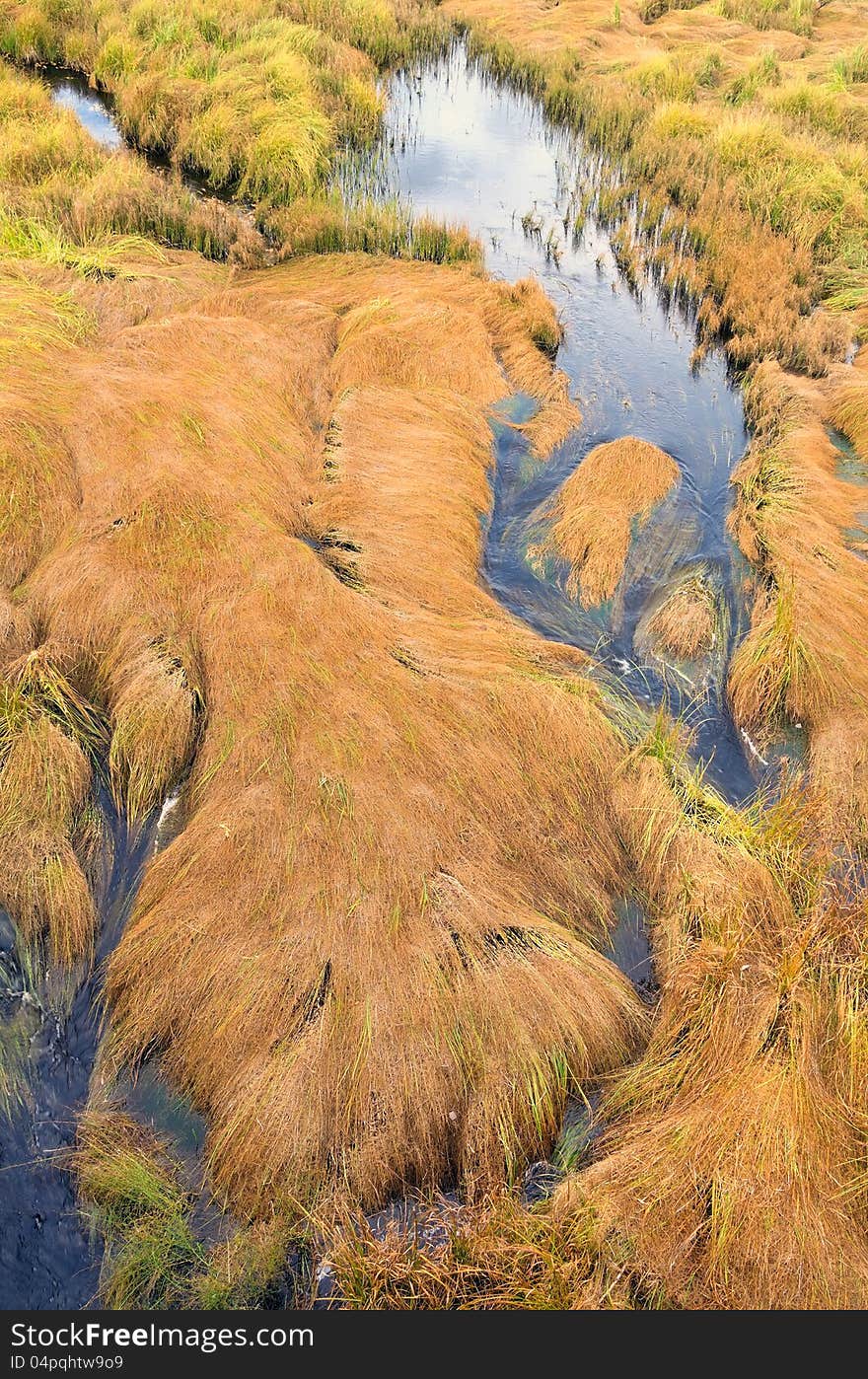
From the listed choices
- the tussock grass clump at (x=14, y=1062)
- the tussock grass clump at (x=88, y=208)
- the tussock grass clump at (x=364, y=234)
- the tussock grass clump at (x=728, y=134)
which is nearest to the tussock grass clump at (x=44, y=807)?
the tussock grass clump at (x=14, y=1062)

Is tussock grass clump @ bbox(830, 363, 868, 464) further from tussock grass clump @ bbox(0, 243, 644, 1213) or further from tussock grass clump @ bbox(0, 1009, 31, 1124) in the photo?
tussock grass clump @ bbox(0, 1009, 31, 1124)

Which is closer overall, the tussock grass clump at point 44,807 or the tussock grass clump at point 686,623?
the tussock grass clump at point 44,807

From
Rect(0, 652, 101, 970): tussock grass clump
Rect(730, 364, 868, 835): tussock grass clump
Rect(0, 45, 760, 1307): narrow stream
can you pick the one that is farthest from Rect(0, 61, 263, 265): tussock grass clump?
Rect(730, 364, 868, 835): tussock grass clump

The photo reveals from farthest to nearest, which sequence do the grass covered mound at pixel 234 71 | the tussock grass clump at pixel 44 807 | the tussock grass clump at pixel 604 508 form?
the grass covered mound at pixel 234 71 → the tussock grass clump at pixel 604 508 → the tussock grass clump at pixel 44 807

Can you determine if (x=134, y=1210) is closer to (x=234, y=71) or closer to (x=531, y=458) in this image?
(x=531, y=458)

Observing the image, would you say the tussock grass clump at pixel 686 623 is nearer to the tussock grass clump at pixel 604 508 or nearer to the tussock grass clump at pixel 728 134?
the tussock grass clump at pixel 604 508
